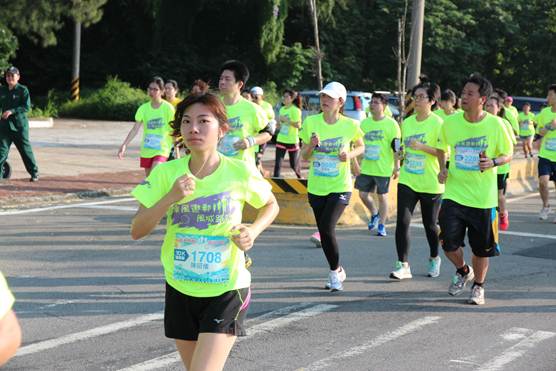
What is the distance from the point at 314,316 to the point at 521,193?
1174cm

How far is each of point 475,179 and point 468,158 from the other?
7.2 inches

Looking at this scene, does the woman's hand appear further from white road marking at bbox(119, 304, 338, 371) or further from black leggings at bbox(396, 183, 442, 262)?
black leggings at bbox(396, 183, 442, 262)

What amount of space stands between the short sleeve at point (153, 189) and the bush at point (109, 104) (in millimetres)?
33276

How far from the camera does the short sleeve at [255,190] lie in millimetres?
4512

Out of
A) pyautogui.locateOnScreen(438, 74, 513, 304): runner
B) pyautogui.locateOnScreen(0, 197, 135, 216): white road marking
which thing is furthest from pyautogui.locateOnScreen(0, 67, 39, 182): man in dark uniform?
pyautogui.locateOnScreen(438, 74, 513, 304): runner

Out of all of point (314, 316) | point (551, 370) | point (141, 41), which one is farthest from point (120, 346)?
point (141, 41)

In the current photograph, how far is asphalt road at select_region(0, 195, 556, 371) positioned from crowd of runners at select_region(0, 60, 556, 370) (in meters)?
0.37

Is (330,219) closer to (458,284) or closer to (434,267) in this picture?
(458,284)

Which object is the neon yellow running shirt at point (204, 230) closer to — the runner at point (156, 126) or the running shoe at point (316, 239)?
the running shoe at point (316, 239)

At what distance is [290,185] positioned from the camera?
40.5ft

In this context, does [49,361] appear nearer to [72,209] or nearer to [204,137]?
[204,137]

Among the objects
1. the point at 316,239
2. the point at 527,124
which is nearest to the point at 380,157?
the point at 316,239

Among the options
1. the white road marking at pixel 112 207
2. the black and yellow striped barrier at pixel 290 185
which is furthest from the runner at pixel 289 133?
the black and yellow striped barrier at pixel 290 185

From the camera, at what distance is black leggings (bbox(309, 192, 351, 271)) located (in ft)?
26.7
